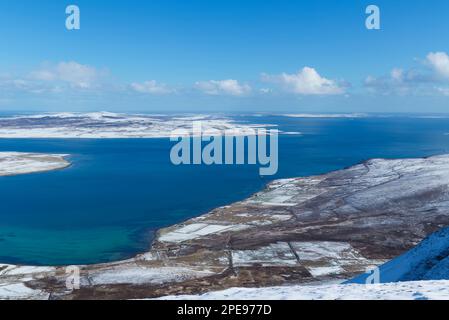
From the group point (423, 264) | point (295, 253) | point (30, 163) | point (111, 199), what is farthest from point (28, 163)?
point (423, 264)

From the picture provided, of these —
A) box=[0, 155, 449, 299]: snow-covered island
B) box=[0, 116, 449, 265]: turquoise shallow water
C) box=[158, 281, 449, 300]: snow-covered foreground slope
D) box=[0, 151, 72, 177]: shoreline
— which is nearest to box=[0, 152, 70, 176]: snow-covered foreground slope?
box=[0, 151, 72, 177]: shoreline

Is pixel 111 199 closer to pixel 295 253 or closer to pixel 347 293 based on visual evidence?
pixel 295 253

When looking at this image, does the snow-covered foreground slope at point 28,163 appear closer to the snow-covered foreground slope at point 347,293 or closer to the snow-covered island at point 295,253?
the snow-covered island at point 295,253

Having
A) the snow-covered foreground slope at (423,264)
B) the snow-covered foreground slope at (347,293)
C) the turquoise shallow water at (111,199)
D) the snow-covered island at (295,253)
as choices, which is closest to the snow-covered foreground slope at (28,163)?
the turquoise shallow water at (111,199)

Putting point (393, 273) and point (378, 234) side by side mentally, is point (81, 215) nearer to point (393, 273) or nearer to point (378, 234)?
point (378, 234)
